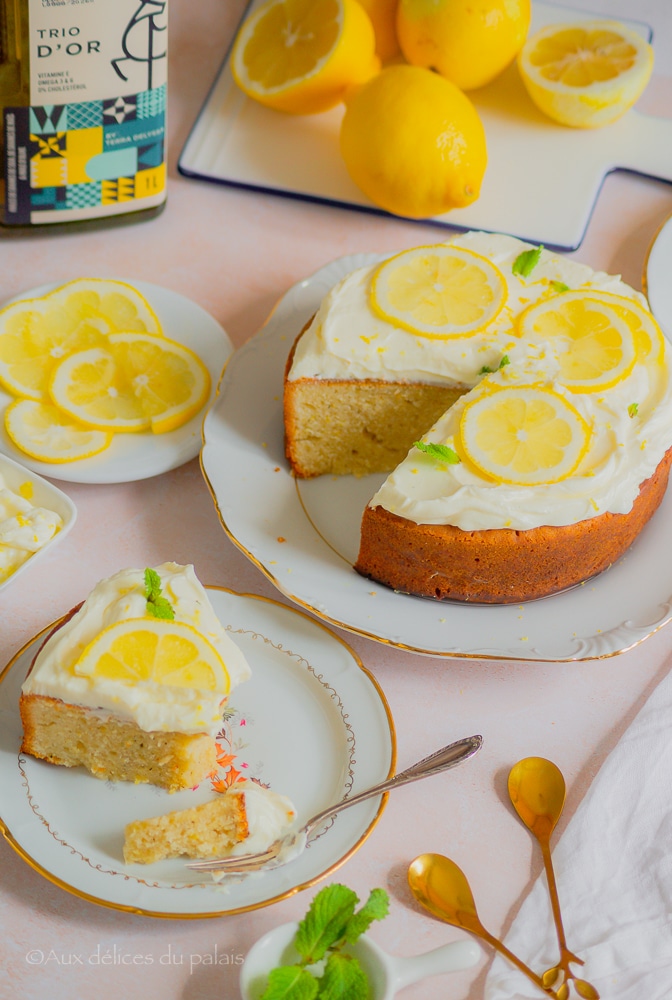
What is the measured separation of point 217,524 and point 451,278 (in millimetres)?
771

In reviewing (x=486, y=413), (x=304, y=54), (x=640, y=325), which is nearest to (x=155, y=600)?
(x=486, y=413)

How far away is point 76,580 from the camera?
2.25 m

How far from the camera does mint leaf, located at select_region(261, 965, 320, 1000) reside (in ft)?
5.07

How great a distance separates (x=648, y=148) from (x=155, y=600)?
2271 millimetres

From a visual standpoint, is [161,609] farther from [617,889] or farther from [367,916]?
[617,889]

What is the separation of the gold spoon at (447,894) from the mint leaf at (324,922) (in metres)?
0.20

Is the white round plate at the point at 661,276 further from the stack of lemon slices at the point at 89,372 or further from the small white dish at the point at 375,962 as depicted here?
the small white dish at the point at 375,962

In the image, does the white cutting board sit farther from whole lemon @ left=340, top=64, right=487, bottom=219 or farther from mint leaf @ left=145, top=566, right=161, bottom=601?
mint leaf @ left=145, top=566, right=161, bottom=601

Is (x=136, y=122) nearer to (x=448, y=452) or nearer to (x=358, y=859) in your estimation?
(x=448, y=452)

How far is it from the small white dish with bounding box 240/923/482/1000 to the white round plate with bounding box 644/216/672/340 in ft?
5.41

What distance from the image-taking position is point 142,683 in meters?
1.76

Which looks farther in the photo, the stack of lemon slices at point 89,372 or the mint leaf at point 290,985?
the stack of lemon slices at point 89,372

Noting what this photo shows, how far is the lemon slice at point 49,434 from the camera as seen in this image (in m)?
2.37

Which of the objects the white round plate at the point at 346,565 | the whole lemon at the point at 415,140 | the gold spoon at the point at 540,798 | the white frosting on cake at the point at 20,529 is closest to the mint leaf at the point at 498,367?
the white round plate at the point at 346,565
